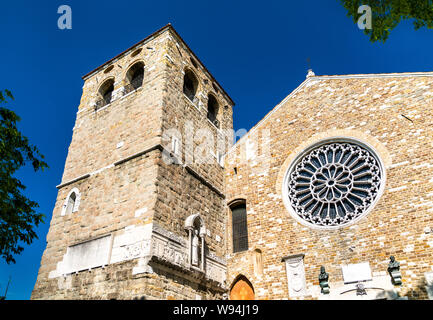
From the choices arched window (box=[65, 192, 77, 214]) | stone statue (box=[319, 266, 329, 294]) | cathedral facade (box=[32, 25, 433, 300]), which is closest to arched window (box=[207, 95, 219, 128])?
cathedral facade (box=[32, 25, 433, 300])

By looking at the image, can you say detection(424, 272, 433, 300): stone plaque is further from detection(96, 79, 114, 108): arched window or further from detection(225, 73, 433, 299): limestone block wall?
detection(96, 79, 114, 108): arched window

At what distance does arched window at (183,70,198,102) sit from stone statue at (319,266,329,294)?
Result: 8107 mm

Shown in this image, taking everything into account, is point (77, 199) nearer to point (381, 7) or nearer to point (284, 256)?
point (284, 256)

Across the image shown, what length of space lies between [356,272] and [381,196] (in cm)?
224

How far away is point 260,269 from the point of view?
11664 mm

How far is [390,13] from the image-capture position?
7.51 m

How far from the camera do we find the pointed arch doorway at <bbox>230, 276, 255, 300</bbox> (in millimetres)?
11680

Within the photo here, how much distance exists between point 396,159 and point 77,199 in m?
9.83

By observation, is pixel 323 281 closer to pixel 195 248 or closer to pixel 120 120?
pixel 195 248

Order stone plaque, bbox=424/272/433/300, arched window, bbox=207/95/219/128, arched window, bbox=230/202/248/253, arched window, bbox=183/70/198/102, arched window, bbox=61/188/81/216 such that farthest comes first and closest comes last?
arched window, bbox=207/95/219/128
arched window, bbox=183/70/198/102
arched window, bbox=230/202/248/253
arched window, bbox=61/188/81/216
stone plaque, bbox=424/272/433/300

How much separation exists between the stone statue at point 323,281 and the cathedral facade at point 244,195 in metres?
0.04

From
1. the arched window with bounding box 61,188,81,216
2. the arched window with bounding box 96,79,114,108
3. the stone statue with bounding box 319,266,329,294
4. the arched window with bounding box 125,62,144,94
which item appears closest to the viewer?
the stone statue with bounding box 319,266,329,294

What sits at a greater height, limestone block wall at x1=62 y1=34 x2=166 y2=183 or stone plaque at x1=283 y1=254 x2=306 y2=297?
limestone block wall at x1=62 y1=34 x2=166 y2=183

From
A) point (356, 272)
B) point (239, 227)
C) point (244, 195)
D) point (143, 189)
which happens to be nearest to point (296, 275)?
point (356, 272)
